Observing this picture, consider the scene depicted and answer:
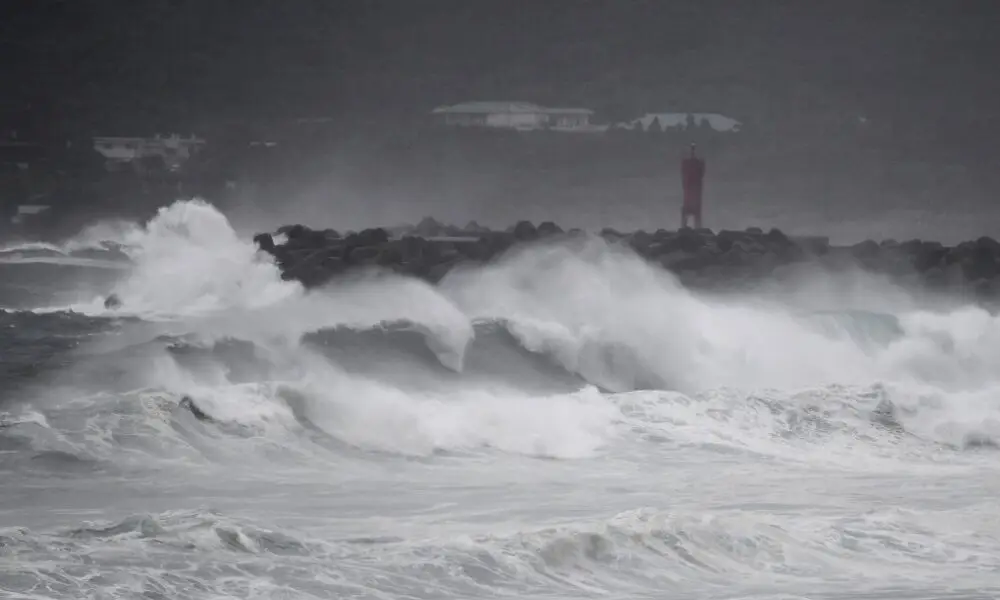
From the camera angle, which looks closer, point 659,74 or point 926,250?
point 659,74

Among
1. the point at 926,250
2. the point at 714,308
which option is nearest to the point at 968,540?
Answer: the point at 714,308

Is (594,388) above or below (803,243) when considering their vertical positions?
below

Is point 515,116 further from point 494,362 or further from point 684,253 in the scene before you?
point 494,362

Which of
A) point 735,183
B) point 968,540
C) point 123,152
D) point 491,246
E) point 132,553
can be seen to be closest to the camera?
point 132,553

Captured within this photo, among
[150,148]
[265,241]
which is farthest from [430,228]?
[150,148]

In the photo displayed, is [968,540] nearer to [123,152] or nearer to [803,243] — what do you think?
[803,243]

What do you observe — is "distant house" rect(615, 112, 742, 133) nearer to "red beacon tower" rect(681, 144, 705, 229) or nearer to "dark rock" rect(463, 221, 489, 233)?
"red beacon tower" rect(681, 144, 705, 229)

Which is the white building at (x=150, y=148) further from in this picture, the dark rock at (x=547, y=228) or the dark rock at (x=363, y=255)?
the dark rock at (x=547, y=228)
